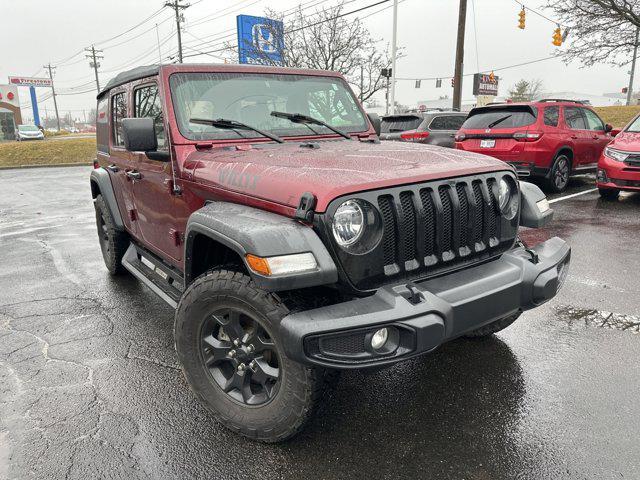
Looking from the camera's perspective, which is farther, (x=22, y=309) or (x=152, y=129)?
(x=22, y=309)

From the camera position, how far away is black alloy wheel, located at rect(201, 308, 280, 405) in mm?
2283

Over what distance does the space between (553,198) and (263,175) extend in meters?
8.11

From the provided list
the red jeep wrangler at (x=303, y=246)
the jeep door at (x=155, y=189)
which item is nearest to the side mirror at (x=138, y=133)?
the red jeep wrangler at (x=303, y=246)

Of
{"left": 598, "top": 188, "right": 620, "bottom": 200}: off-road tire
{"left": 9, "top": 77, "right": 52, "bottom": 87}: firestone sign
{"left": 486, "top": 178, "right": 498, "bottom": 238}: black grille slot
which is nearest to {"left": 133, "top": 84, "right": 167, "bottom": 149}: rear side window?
{"left": 486, "top": 178, "right": 498, "bottom": 238}: black grille slot

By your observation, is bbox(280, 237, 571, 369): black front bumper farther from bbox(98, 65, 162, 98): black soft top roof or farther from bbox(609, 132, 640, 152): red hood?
bbox(609, 132, 640, 152): red hood

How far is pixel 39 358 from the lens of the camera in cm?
337

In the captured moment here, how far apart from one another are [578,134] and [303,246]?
9143 mm

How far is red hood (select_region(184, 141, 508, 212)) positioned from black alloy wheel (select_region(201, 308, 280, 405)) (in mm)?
639

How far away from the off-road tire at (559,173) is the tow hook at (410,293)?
312 inches

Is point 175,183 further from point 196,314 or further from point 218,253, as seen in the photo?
point 196,314

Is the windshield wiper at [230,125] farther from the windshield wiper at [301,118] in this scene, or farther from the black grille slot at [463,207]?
the black grille slot at [463,207]

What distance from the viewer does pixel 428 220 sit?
232cm

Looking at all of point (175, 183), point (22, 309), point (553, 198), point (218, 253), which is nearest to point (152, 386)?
point (218, 253)

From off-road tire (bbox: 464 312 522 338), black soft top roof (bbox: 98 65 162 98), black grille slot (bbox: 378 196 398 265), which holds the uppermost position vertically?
black soft top roof (bbox: 98 65 162 98)
